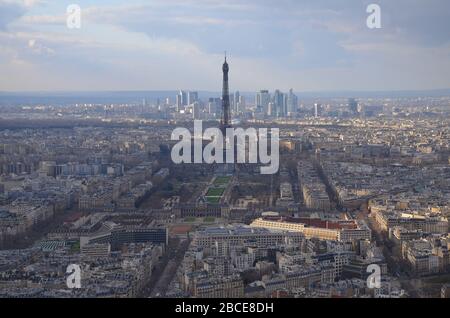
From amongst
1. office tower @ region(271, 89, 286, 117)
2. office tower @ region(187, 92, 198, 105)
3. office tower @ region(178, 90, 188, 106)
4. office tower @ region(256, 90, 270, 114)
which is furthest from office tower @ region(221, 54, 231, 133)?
office tower @ region(271, 89, 286, 117)

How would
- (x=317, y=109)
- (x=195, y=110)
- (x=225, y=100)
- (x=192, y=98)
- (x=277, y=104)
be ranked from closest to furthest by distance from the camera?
1. (x=225, y=100)
2. (x=192, y=98)
3. (x=195, y=110)
4. (x=317, y=109)
5. (x=277, y=104)

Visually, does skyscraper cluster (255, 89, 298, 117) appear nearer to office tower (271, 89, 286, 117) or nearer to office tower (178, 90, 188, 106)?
office tower (271, 89, 286, 117)

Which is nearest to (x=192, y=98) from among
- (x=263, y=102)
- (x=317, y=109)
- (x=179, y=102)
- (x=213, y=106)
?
(x=213, y=106)

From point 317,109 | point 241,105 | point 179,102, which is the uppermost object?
point 179,102

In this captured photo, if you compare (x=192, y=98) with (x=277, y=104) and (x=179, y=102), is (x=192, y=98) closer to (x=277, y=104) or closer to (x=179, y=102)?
(x=179, y=102)

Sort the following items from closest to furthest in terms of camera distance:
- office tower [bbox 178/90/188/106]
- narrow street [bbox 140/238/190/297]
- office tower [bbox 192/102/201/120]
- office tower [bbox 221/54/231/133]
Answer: narrow street [bbox 140/238/190/297]
office tower [bbox 221/54/231/133]
office tower [bbox 178/90/188/106]
office tower [bbox 192/102/201/120]

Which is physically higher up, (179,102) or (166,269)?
(179,102)

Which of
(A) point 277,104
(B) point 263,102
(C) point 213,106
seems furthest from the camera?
(A) point 277,104

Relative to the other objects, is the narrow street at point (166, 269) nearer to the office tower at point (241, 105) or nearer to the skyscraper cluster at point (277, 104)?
the office tower at point (241, 105)

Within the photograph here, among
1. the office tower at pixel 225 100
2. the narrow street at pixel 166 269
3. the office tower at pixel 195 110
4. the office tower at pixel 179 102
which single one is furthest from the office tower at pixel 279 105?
the narrow street at pixel 166 269

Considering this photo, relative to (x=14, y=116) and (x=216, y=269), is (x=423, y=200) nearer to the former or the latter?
(x=216, y=269)

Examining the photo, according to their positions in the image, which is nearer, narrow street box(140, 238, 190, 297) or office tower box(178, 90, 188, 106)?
narrow street box(140, 238, 190, 297)
